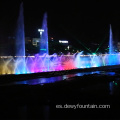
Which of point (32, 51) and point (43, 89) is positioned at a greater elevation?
point (32, 51)

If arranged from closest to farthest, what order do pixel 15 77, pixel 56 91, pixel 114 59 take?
pixel 56 91
pixel 15 77
pixel 114 59

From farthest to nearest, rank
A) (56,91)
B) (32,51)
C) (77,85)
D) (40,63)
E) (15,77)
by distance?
(32,51) → (40,63) → (15,77) → (77,85) → (56,91)

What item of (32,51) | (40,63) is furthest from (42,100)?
(32,51)

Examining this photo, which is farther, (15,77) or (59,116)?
(15,77)

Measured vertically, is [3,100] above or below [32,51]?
below

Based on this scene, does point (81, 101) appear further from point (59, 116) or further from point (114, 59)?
point (114, 59)

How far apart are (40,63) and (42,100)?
576 inches

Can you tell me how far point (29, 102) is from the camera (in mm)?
8133

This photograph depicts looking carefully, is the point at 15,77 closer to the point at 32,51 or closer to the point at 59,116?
the point at 59,116

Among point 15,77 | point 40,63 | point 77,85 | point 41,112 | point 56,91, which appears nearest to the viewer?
point 41,112

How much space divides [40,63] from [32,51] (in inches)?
774

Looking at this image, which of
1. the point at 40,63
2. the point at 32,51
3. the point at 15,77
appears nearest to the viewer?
the point at 15,77

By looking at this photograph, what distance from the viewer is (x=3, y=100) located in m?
8.16

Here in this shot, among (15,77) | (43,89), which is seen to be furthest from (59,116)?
(15,77)
